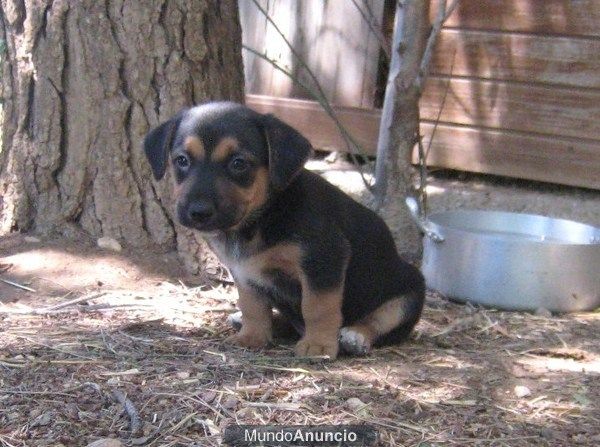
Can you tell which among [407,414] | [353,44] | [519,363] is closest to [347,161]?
[353,44]

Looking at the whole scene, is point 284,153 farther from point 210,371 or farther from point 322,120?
point 322,120

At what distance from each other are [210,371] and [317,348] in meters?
0.54

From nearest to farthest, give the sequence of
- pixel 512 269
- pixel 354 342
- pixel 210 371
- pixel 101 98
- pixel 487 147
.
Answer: pixel 210 371 → pixel 354 342 → pixel 101 98 → pixel 512 269 → pixel 487 147

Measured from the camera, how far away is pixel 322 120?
8281 millimetres

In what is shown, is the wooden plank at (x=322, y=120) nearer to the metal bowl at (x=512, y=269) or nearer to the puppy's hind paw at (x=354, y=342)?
the metal bowl at (x=512, y=269)

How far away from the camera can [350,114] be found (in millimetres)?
8117

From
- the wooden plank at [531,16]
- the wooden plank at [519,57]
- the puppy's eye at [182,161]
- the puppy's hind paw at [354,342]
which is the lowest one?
the puppy's hind paw at [354,342]

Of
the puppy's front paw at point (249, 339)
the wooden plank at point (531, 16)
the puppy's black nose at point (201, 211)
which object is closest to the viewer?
the puppy's black nose at point (201, 211)

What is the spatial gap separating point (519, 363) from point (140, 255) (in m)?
2.34

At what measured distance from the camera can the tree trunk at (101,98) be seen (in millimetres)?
5332

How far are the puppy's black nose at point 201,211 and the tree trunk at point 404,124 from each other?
2.70 metres

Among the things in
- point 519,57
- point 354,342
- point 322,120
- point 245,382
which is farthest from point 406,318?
point 322,120

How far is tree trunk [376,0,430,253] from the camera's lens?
6.28 metres

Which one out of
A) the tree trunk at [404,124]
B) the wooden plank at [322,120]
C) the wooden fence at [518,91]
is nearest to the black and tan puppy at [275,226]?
the tree trunk at [404,124]
